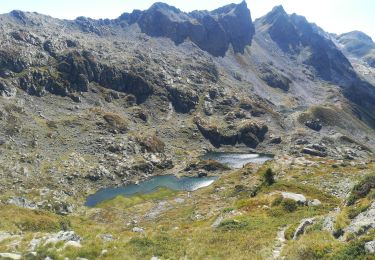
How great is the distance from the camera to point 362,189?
3175cm

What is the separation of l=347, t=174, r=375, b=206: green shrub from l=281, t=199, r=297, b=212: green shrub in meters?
11.3

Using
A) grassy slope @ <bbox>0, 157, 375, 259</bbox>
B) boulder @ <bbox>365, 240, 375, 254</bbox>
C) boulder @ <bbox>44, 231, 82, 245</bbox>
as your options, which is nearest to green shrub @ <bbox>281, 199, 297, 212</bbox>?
grassy slope @ <bbox>0, 157, 375, 259</bbox>

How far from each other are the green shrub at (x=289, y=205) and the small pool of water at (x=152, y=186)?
104m

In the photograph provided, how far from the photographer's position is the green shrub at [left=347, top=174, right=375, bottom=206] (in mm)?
31156

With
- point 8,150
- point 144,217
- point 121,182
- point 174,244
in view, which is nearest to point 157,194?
point 121,182

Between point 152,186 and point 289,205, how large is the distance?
125926mm

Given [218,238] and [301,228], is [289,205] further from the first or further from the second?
[218,238]

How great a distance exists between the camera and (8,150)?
159 metres

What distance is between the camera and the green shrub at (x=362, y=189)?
102ft

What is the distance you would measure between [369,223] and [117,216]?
9371 cm

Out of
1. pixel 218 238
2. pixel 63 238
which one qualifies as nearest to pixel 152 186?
pixel 218 238

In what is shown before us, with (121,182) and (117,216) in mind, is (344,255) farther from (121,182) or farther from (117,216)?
(121,182)

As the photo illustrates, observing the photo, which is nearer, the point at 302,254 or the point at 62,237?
the point at 302,254

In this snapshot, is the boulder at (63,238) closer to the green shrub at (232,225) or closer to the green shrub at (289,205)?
the green shrub at (232,225)
